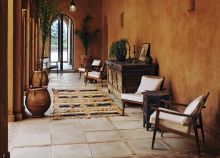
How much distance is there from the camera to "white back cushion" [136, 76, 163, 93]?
675cm

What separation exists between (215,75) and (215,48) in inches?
15.8

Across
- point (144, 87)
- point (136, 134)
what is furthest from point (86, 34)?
point (136, 134)

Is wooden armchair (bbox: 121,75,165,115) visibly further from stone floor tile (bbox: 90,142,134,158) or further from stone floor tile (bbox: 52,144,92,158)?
stone floor tile (bbox: 52,144,92,158)

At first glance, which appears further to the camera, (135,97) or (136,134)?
(135,97)

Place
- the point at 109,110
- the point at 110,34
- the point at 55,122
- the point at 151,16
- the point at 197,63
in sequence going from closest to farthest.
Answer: the point at 197,63, the point at 55,122, the point at 109,110, the point at 151,16, the point at 110,34

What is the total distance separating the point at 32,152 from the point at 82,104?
354 centimetres

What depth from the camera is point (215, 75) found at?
487cm

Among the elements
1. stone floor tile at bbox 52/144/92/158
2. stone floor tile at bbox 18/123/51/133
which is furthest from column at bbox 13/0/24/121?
stone floor tile at bbox 52/144/92/158

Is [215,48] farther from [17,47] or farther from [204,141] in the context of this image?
[17,47]

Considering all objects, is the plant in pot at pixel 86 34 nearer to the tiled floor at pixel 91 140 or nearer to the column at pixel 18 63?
the column at pixel 18 63

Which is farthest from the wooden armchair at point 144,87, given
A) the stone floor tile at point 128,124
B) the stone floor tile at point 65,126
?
the stone floor tile at point 65,126

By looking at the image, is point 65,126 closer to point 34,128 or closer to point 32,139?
point 34,128

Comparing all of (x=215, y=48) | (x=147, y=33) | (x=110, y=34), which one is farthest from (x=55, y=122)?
(x=110, y=34)

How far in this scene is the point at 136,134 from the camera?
5348mm
